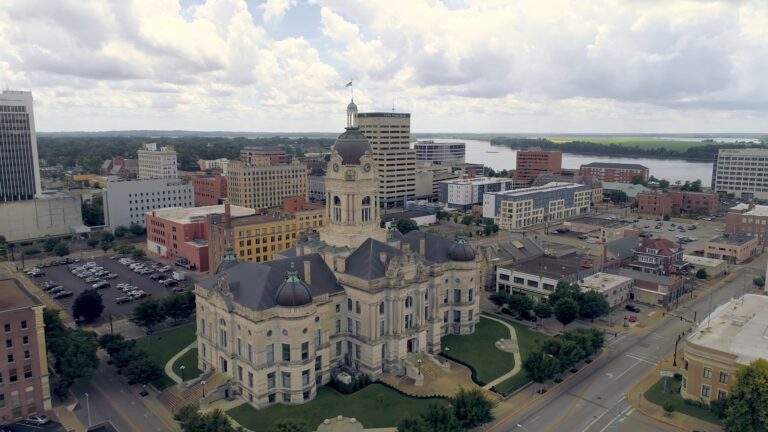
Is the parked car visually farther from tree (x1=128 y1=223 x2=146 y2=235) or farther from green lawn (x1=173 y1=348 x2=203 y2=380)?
tree (x1=128 y1=223 x2=146 y2=235)

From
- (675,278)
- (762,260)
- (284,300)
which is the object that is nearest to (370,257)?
(284,300)

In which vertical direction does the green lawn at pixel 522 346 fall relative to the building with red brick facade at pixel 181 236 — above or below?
below

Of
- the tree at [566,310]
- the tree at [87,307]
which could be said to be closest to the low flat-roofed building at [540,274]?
the tree at [566,310]

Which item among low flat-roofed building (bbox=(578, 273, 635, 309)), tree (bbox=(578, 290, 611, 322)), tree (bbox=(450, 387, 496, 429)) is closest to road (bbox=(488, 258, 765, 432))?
tree (bbox=(578, 290, 611, 322))

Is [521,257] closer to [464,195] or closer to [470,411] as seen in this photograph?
[470,411]

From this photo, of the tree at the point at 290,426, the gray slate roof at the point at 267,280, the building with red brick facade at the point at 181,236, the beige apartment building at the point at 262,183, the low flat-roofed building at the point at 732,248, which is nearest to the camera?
the tree at the point at 290,426

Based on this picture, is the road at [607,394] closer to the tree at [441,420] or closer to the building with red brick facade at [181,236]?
the tree at [441,420]
